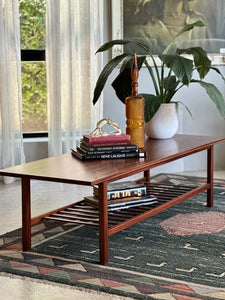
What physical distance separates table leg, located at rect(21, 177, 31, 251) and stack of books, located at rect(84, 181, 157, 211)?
0.43m

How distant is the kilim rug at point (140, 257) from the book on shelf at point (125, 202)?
16 centimetres

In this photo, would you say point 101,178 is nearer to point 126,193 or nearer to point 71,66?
point 126,193

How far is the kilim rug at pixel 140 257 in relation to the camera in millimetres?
2352

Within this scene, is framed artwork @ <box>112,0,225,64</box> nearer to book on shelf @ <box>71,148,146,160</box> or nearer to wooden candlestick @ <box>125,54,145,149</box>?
wooden candlestick @ <box>125,54,145,149</box>

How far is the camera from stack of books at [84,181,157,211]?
9.98ft

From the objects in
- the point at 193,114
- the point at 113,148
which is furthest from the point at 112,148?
the point at 193,114

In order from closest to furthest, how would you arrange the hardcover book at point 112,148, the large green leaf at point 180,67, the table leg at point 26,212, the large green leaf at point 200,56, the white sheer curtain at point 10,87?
the table leg at point 26,212
the hardcover book at point 112,148
the large green leaf at point 180,67
the large green leaf at point 200,56
the white sheer curtain at point 10,87

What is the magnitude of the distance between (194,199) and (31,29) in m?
2.11

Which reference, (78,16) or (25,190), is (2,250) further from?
(78,16)

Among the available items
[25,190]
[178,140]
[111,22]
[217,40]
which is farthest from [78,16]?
[25,190]

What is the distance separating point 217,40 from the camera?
5004 millimetres

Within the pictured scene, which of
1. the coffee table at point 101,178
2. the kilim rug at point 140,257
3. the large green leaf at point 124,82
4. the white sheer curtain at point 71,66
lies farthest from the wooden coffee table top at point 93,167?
the white sheer curtain at point 71,66

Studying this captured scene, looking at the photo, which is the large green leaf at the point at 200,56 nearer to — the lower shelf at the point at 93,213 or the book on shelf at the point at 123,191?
the lower shelf at the point at 93,213

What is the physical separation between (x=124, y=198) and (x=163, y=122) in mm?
721
